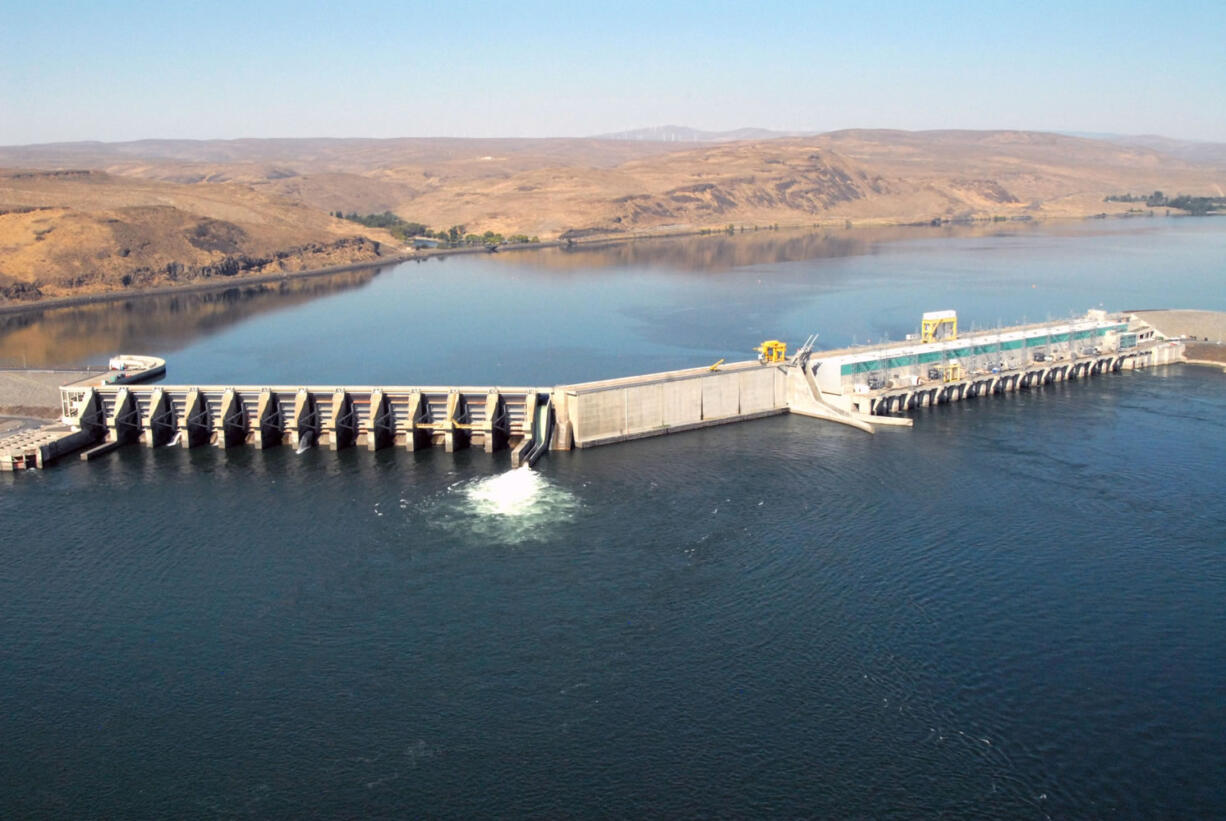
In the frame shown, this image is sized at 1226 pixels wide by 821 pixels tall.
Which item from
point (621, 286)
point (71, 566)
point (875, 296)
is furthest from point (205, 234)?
point (71, 566)

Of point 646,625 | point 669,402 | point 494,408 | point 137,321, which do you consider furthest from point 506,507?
point 137,321

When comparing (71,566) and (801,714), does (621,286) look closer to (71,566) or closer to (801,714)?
(71,566)

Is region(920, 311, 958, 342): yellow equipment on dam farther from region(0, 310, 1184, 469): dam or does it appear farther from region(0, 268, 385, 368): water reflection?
region(0, 268, 385, 368): water reflection

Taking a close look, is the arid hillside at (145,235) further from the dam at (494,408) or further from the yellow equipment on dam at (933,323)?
the yellow equipment on dam at (933,323)

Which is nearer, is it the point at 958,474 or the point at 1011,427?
the point at 958,474

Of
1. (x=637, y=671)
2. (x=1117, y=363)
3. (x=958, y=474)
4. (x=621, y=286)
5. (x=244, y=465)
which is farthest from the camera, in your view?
(x=621, y=286)

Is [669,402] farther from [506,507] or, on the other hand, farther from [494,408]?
[506,507]

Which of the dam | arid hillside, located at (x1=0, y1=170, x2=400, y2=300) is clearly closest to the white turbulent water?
the dam
